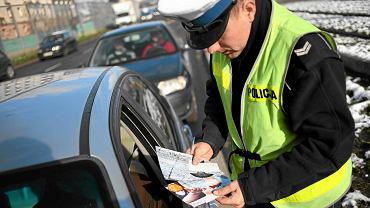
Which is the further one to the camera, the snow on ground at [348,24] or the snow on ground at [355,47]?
the snow on ground at [348,24]

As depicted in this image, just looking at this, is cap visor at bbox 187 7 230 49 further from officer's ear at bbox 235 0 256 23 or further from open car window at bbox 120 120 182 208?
open car window at bbox 120 120 182 208

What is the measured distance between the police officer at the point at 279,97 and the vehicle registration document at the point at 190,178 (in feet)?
0.18

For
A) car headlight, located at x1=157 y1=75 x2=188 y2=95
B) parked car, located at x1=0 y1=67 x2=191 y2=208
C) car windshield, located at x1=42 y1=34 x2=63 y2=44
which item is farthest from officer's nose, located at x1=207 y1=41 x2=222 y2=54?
car windshield, located at x1=42 y1=34 x2=63 y2=44

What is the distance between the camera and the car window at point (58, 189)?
1.44m

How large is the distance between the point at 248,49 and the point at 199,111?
4980 millimetres

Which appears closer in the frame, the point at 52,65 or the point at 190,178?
the point at 190,178

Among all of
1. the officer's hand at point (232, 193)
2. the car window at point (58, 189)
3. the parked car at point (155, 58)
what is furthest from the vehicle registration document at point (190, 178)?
the parked car at point (155, 58)

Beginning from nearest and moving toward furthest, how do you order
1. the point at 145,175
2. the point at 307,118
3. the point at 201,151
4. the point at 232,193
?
the point at 307,118 < the point at 232,193 < the point at 201,151 < the point at 145,175

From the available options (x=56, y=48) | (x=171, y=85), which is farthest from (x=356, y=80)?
(x=56, y=48)

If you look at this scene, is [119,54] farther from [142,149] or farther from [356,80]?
[142,149]

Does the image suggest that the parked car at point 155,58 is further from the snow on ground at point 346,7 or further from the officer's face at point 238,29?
the snow on ground at point 346,7

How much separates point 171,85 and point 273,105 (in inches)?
158

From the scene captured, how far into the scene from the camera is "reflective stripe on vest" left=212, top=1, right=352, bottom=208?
147 centimetres

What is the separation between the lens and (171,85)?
5.49 m
